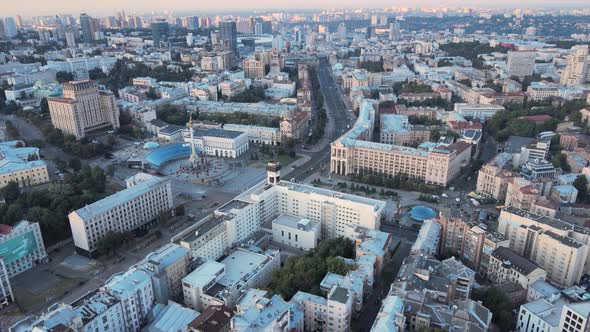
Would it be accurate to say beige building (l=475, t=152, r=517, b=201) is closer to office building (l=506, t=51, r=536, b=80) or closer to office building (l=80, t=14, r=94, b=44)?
office building (l=506, t=51, r=536, b=80)

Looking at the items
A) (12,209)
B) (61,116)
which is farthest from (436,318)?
(61,116)

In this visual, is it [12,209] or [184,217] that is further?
[184,217]

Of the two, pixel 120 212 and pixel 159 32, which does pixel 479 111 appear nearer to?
pixel 120 212

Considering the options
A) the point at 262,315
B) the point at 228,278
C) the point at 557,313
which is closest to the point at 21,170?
the point at 228,278

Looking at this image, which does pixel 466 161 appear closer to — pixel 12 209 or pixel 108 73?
pixel 12 209

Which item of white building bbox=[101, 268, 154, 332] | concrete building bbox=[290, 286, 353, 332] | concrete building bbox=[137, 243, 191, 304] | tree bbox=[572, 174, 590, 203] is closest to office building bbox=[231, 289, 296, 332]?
concrete building bbox=[290, 286, 353, 332]

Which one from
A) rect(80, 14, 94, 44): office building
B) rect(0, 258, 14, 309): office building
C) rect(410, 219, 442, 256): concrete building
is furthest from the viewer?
rect(80, 14, 94, 44): office building

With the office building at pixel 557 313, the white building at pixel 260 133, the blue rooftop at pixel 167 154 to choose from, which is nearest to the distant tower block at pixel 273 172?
the blue rooftop at pixel 167 154
